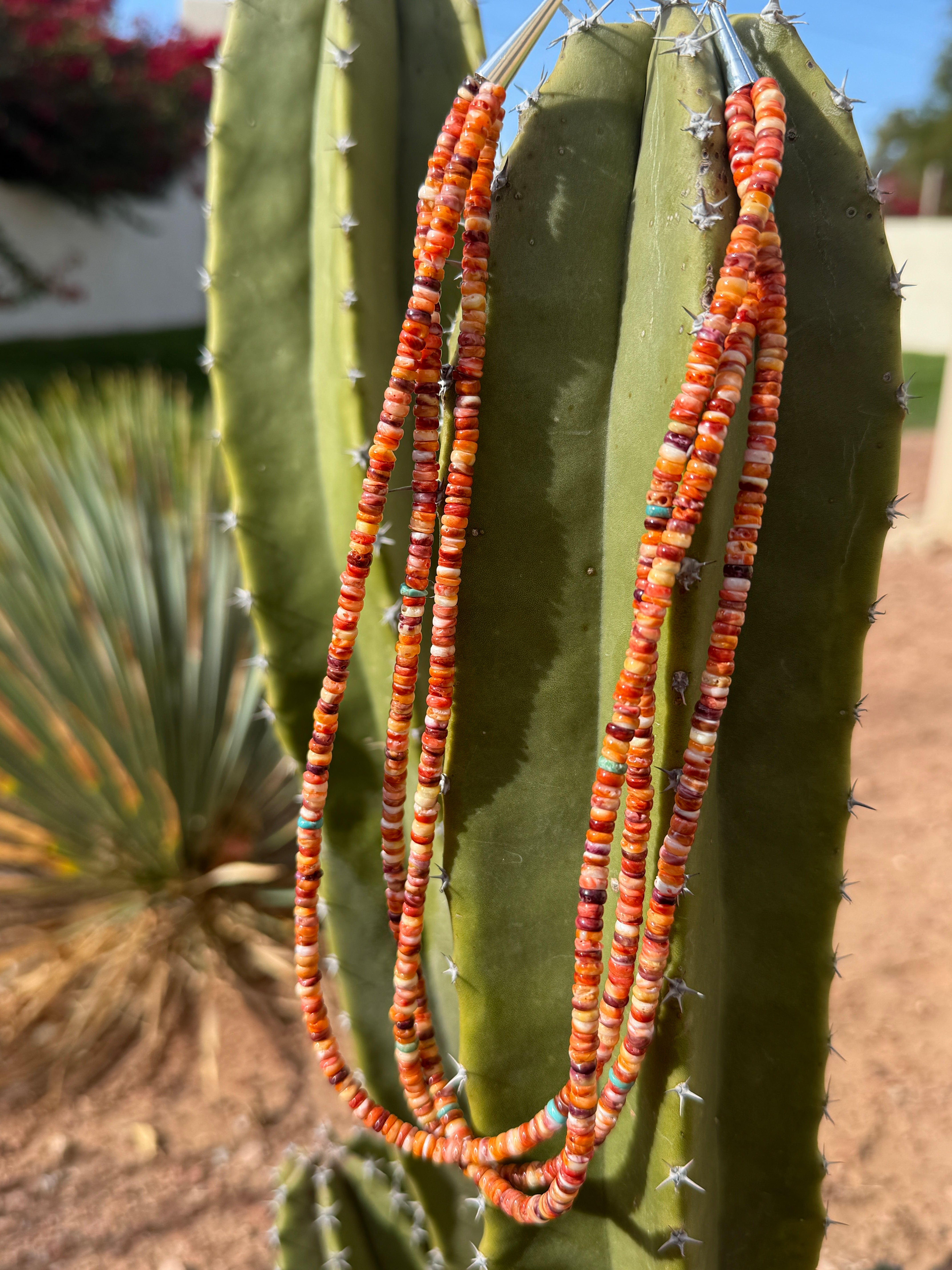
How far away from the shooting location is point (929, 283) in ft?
40.5

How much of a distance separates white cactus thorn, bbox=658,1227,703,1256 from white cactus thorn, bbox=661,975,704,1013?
0.73ft

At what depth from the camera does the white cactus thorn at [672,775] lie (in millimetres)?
898

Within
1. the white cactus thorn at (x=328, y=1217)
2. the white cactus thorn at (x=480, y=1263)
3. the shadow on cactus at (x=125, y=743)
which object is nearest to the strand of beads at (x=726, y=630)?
the white cactus thorn at (x=480, y=1263)

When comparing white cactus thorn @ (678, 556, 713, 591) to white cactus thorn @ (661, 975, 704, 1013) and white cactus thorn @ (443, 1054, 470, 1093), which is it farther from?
white cactus thorn @ (443, 1054, 470, 1093)

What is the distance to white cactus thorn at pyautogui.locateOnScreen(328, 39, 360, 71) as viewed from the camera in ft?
3.52

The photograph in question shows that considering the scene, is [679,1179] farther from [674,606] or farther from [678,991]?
[674,606]

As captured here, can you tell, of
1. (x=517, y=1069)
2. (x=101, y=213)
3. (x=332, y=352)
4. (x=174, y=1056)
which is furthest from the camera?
(x=101, y=213)

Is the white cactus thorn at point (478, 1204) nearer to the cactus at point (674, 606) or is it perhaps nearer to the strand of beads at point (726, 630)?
the cactus at point (674, 606)

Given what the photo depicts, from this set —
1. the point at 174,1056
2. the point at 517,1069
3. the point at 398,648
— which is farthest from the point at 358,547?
the point at 174,1056

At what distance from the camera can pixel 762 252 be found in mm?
819

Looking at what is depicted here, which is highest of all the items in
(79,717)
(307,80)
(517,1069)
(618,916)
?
(307,80)

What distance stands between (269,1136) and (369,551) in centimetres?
156

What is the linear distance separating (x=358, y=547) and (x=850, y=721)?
1.68 ft

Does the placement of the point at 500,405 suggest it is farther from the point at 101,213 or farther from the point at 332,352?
the point at 101,213
